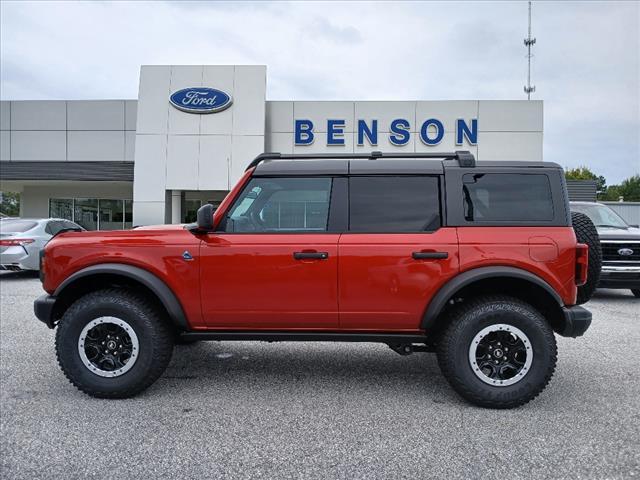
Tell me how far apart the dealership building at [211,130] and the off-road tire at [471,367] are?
16976mm

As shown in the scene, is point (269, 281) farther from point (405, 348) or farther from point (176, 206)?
point (176, 206)

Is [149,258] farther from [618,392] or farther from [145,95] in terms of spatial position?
[145,95]

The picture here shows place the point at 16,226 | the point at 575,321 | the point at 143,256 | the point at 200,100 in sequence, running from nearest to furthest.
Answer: the point at 575,321 → the point at 143,256 → the point at 16,226 → the point at 200,100

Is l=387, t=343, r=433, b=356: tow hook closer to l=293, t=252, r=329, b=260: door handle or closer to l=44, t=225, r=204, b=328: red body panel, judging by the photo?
l=293, t=252, r=329, b=260: door handle

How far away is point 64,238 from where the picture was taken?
12.7 ft

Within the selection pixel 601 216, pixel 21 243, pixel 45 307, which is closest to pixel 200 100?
pixel 21 243

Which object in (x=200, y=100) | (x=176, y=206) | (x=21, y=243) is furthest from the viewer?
(x=176, y=206)

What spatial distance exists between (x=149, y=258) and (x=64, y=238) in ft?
2.69

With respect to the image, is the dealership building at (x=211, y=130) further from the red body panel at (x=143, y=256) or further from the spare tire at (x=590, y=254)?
the spare tire at (x=590, y=254)

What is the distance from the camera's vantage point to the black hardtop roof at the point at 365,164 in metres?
3.70

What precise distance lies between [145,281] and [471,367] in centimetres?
259

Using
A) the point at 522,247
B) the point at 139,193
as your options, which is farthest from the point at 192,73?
the point at 522,247

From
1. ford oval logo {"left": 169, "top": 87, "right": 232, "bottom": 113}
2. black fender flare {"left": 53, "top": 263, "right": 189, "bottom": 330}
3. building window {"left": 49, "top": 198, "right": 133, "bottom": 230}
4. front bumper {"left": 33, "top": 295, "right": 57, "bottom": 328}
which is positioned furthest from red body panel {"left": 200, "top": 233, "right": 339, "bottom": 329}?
building window {"left": 49, "top": 198, "right": 133, "bottom": 230}

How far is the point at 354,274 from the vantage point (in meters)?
3.55
